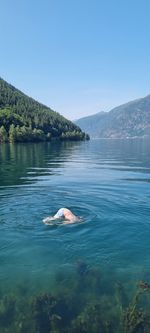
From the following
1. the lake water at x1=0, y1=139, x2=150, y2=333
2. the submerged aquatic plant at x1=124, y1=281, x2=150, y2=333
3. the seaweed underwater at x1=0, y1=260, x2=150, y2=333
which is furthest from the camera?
the lake water at x1=0, y1=139, x2=150, y2=333

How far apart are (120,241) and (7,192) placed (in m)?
16.8

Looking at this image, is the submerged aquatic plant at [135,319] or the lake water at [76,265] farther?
the lake water at [76,265]

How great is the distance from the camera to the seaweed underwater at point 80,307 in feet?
37.1

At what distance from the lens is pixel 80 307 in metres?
12.5

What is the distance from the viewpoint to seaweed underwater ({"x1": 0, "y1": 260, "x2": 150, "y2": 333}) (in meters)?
11.3

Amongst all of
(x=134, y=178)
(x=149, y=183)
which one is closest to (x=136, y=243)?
(x=149, y=183)

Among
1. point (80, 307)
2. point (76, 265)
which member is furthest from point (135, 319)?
point (76, 265)

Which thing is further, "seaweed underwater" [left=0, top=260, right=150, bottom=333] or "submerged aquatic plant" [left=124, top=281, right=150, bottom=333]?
"seaweed underwater" [left=0, top=260, right=150, bottom=333]

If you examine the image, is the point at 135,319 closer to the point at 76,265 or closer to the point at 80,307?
the point at 80,307

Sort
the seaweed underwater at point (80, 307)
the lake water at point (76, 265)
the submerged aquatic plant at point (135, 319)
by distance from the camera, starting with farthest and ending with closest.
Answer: the lake water at point (76, 265) → the seaweed underwater at point (80, 307) → the submerged aquatic plant at point (135, 319)

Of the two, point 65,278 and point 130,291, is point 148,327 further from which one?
point 65,278

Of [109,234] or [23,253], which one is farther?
[109,234]

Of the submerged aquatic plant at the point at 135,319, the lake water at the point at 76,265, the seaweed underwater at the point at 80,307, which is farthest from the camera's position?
the lake water at the point at 76,265

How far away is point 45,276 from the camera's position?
1505 centimetres
